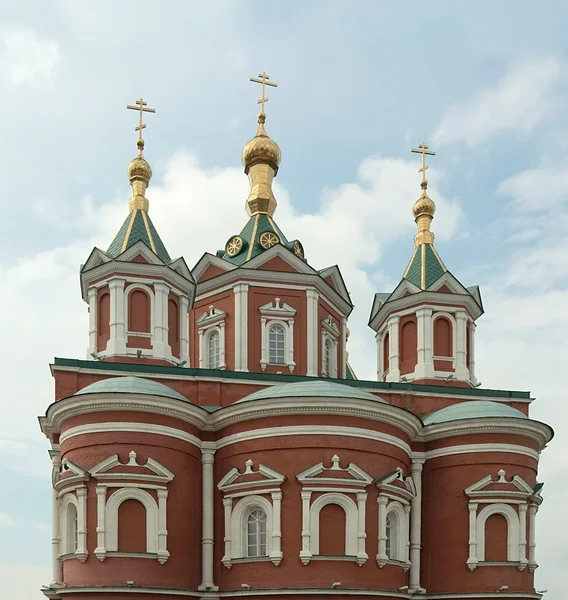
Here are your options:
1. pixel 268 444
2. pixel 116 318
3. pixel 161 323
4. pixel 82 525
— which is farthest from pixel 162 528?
pixel 116 318

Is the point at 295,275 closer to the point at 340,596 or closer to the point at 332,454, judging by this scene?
the point at 332,454

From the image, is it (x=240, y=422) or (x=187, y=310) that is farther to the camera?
(x=187, y=310)

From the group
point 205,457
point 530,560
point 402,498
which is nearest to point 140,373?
point 205,457

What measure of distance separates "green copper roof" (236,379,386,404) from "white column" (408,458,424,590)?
2968mm

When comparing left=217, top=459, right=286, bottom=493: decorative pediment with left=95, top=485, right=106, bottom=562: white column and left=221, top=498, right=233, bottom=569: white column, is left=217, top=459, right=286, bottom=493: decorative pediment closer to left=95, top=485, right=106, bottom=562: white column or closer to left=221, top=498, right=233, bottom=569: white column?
left=221, top=498, right=233, bottom=569: white column

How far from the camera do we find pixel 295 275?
2564 cm

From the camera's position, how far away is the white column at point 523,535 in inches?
849

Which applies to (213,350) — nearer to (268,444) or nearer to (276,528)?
(268,444)

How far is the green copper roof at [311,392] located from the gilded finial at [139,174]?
8106 mm

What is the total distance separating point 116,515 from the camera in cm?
1939

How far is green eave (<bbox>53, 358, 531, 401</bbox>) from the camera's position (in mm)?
22406

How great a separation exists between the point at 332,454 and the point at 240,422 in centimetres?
227

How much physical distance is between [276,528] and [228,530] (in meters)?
1.30

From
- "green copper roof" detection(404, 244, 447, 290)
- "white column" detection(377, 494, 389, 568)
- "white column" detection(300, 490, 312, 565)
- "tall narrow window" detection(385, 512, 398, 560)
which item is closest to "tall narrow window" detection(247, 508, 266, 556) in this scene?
"white column" detection(300, 490, 312, 565)
